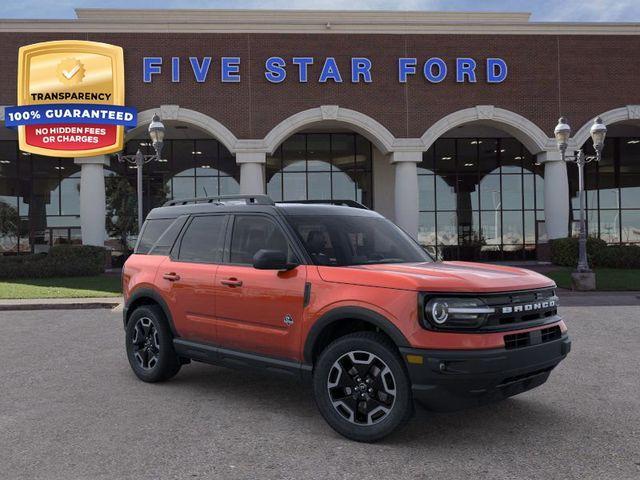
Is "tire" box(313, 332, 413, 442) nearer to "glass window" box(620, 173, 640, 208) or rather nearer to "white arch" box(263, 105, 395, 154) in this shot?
"white arch" box(263, 105, 395, 154)

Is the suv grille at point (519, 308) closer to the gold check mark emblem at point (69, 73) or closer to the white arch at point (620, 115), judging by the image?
the white arch at point (620, 115)

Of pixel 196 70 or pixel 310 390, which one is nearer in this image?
pixel 310 390

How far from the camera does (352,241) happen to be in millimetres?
5262

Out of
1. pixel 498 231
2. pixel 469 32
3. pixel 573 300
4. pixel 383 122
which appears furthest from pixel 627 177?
pixel 573 300

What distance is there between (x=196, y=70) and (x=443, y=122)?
437 inches

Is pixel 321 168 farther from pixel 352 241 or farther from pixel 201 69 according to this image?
pixel 352 241

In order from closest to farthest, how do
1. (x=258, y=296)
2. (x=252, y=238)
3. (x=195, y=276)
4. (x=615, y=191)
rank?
(x=258, y=296), (x=252, y=238), (x=195, y=276), (x=615, y=191)

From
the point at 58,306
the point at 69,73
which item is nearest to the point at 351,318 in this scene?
the point at 58,306

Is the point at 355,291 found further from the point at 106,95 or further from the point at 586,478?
the point at 106,95

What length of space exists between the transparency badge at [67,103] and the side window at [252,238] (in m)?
20.1

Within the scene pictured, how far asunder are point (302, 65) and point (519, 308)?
72.4ft

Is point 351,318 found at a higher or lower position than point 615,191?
lower

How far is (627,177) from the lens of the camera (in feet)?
108

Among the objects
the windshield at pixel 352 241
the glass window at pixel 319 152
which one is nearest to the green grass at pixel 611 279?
the glass window at pixel 319 152
